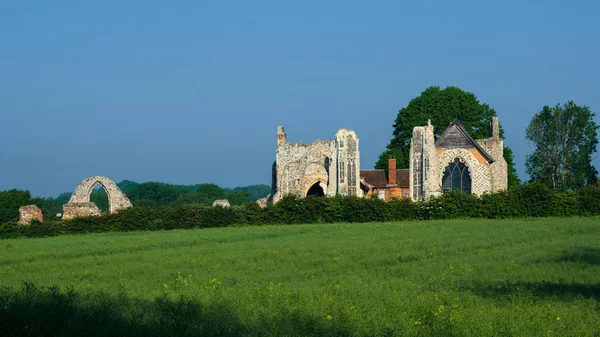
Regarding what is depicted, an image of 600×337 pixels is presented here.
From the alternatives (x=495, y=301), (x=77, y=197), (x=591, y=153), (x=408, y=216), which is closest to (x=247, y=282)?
(x=495, y=301)

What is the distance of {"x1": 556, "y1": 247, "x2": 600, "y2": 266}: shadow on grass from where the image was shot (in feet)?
64.1

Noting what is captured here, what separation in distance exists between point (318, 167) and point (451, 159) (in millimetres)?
7696

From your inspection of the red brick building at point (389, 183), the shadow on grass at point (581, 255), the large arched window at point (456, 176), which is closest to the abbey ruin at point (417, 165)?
the large arched window at point (456, 176)

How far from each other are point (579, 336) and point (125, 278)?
1074 cm

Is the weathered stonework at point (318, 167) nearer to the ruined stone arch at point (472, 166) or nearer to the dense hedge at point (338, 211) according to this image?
the ruined stone arch at point (472, 166)

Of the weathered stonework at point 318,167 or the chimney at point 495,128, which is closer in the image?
the weathered stonework at point 318,167

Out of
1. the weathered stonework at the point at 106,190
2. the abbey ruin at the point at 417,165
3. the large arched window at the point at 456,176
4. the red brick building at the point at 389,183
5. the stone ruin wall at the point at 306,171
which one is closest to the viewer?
the weathered stonework at the point at 106,190

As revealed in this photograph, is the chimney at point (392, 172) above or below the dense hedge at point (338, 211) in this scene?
above

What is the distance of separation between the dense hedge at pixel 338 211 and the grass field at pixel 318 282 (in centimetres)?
446

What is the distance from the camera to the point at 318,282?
17.1m

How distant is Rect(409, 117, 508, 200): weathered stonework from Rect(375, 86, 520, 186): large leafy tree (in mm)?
12691

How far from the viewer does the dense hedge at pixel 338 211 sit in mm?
35812

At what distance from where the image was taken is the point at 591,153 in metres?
60.5

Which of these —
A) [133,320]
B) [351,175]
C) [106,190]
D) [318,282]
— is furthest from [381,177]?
[133,320]
